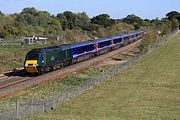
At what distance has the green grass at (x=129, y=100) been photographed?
25.2m

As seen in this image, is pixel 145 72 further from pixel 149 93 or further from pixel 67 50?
pixel 149 93

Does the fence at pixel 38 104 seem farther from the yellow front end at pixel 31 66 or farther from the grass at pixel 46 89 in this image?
the yellow front end at pixel 31 66

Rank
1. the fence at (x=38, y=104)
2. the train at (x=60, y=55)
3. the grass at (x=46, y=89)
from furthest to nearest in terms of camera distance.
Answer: the train at (x=60, y=55) → the grass at (x=46, y=89) → the fence at (x=38, y=104)

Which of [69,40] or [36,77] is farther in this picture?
[69,40]

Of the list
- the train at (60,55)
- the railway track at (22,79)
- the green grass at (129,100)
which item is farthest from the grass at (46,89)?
the green grass at (129,100)

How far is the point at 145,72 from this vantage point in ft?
175

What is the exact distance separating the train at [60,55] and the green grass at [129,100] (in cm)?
737

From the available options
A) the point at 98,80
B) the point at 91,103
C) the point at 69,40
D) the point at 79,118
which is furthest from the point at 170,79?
the point at 69,40

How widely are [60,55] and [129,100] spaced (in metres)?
22.1

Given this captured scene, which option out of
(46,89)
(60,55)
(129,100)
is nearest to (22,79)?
(46,89)

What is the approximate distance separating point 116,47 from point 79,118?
237 feet

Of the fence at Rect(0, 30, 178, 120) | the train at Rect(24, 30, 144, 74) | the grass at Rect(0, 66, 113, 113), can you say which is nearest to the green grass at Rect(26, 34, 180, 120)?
the fence at Rect(0, 30, 178, 120)

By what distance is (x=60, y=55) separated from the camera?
174 ft

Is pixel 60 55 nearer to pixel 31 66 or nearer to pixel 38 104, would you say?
pixel 31 66
